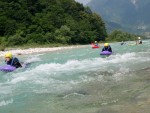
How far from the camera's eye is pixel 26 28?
78188mm

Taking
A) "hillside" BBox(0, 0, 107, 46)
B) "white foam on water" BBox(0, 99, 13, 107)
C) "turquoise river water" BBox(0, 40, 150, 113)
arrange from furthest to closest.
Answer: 1. "hillside" BBox(0, 0, 107, 46)
2. "white foam on water" BBox(0, 99, 13, 107)
3. "turquoise river water" BBox(0, 40, 150, 113)

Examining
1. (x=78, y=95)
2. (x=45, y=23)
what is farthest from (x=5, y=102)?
(x=45, y=23)

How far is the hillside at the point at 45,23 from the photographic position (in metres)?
73.5

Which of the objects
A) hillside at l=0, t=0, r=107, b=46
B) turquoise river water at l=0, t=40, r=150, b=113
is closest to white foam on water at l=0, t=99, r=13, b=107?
turquoise river water at l=0, t=40, r=150, b=113

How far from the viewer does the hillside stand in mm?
73500

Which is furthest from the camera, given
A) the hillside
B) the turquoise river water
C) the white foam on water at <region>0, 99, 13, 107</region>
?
the hillside

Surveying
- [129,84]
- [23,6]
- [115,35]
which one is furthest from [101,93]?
[115,35]

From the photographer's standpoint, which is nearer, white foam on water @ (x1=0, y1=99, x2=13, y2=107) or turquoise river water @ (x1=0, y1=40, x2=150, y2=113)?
turquoise river water @ (x1=0, y1=40, x2=150, y2=113)

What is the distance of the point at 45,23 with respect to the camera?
8169 centimetres

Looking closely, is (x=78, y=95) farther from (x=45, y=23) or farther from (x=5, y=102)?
(x=45, y=23)

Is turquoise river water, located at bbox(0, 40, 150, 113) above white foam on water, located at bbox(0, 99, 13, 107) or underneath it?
above

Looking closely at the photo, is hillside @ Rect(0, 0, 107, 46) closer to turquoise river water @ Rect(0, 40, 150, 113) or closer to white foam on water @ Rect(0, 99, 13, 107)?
turquoise river water @ Rect(0, 40, 150, 113)

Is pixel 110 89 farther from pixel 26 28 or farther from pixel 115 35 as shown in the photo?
pixel 115 35

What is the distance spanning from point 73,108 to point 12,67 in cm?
1055
